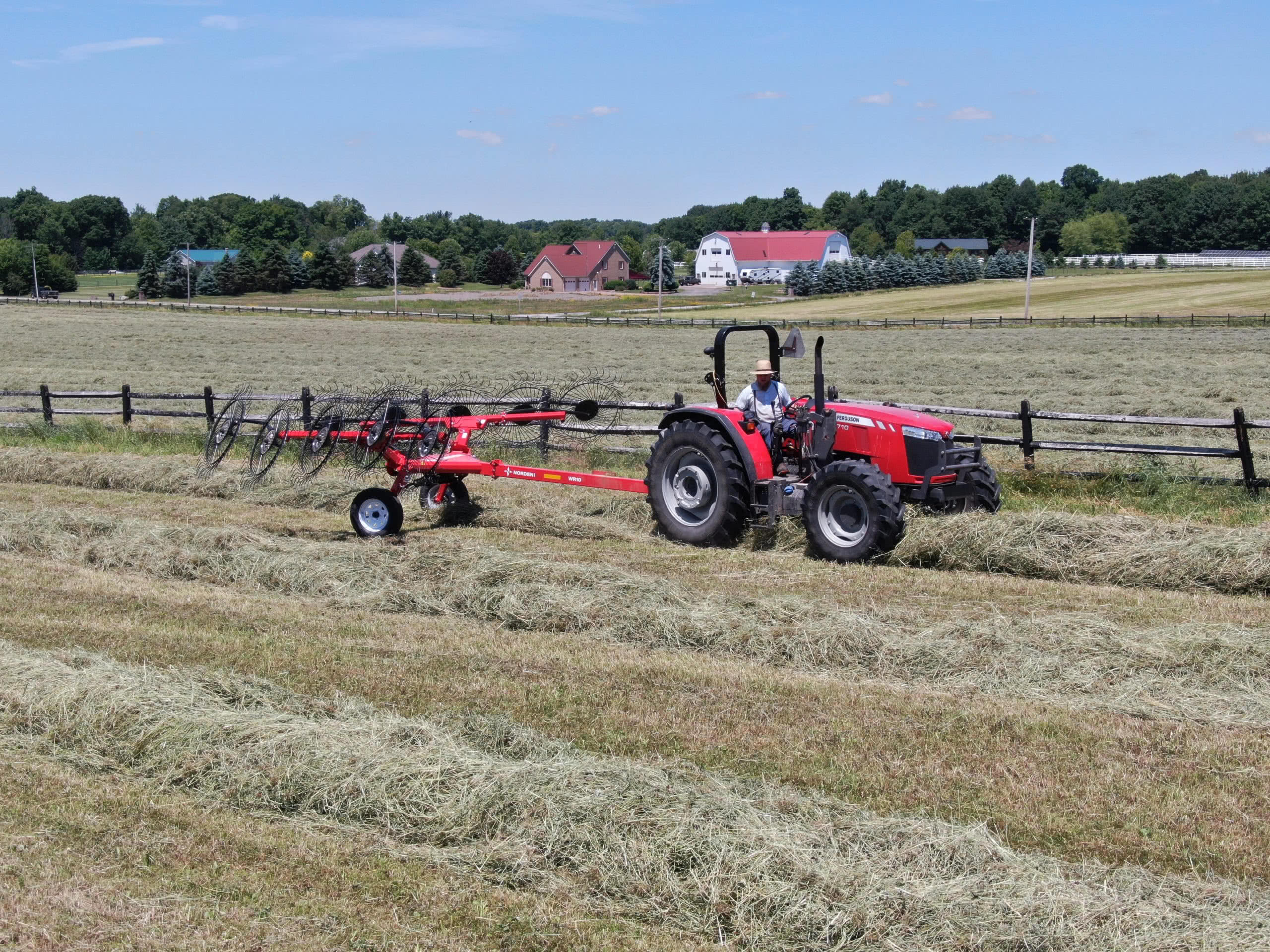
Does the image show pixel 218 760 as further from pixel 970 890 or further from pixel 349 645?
pixel 970 890

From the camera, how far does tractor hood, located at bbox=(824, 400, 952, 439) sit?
1039cm

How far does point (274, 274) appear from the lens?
96062 mm

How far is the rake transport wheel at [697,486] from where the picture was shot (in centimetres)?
1089

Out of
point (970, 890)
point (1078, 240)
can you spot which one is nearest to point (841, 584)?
point (970, 890)

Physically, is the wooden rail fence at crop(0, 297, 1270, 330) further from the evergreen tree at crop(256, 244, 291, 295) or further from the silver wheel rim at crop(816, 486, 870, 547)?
the silver wheel rim at crop(816, 486, 870, 547)

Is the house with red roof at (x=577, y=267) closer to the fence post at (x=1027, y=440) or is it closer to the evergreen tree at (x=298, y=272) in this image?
the evergreen tree at (x=298, y=272)

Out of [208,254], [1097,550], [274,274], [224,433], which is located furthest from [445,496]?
[208,254]

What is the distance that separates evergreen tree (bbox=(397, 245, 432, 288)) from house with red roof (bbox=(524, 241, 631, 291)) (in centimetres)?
1091

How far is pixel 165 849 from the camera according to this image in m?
5.19

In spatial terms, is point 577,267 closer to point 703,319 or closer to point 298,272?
point 298,272

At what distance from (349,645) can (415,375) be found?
1025 inches

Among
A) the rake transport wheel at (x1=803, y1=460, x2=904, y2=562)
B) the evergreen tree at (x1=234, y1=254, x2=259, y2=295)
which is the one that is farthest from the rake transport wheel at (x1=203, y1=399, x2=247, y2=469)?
the evergreen tree at (x1=234, y1=254, x2=259, y2=295)

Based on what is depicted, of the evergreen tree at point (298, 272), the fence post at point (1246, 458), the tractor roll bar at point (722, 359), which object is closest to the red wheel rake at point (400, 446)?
the tractor roll bar at point (722, 359)

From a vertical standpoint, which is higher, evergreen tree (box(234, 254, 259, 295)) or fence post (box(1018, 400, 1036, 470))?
evergreen tree (box(234, 254, 259, 295))
